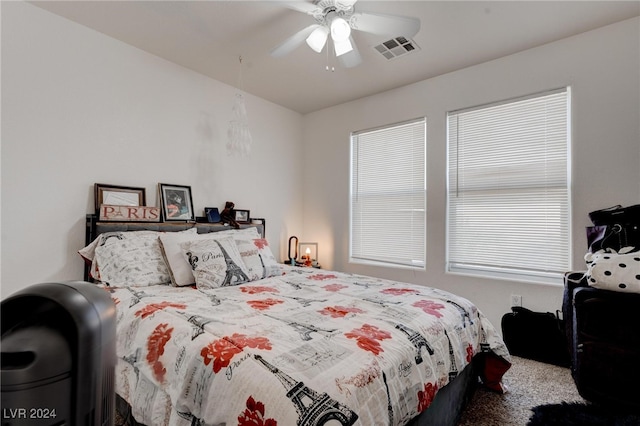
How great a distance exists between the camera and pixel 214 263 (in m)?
2.25

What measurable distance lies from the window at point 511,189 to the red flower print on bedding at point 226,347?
2545 mm

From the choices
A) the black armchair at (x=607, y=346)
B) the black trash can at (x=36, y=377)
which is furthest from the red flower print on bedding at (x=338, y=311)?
the black armchair at (x=607, y=346)

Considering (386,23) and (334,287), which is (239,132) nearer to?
(386,23)

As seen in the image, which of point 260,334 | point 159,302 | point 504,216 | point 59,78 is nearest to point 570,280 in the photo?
point 504,216

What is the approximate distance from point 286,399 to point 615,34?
3.42 m

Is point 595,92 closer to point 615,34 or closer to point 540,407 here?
point 615,34

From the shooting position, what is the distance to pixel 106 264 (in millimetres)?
2178

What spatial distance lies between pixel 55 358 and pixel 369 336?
113cm

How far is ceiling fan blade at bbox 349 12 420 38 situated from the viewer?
1890mm

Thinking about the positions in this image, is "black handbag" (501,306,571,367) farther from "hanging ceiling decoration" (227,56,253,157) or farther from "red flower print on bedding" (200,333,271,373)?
"hanging ceiling decoration" (227,56,253,157)

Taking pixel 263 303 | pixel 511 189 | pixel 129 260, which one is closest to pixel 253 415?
pixel 263 303

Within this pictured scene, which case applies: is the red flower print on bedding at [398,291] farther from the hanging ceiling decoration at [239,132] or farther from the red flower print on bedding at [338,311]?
the hanging ceiling decoration at [239,132]

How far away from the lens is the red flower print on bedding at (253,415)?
95cm

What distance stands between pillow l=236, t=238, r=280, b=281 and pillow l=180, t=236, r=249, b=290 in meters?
0.08
